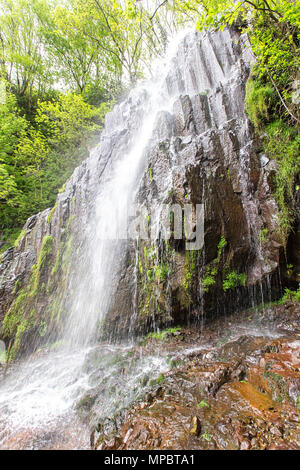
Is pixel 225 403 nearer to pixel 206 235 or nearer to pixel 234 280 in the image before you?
pixel 234 280

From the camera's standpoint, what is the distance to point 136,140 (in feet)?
29.6

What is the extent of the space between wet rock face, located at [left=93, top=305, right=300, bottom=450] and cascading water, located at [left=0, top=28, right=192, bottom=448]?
0.63 m

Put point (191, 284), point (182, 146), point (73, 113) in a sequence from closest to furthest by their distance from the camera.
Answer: point (191, 284) → point (182, 146) → point (73, 113)

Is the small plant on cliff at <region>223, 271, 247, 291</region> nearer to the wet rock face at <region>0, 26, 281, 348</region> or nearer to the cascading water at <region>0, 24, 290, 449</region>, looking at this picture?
the wet rock face at <region>0, 26, 281, 348</region>

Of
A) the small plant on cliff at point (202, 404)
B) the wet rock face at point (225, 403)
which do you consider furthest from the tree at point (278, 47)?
the small plant on cliff at point (202, 404)

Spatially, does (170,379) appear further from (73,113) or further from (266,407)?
(73,113)

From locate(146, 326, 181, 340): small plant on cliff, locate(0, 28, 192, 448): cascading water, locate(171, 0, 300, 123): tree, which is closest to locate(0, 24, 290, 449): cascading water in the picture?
locate(0, 28, 192, 448): cascading water

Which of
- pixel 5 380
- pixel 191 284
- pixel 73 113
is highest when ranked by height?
pixel 73 113

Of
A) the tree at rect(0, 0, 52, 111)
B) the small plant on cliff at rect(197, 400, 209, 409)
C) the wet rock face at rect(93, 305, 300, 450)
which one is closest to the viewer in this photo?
the wet rock face at rect(93, 305, 300, 450)

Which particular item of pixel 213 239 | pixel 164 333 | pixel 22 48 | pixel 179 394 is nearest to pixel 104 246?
pixel 164 333

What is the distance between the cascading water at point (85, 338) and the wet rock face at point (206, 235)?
1.35 ft

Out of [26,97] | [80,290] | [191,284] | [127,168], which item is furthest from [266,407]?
[26,97]

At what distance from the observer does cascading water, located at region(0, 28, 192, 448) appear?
387cm
